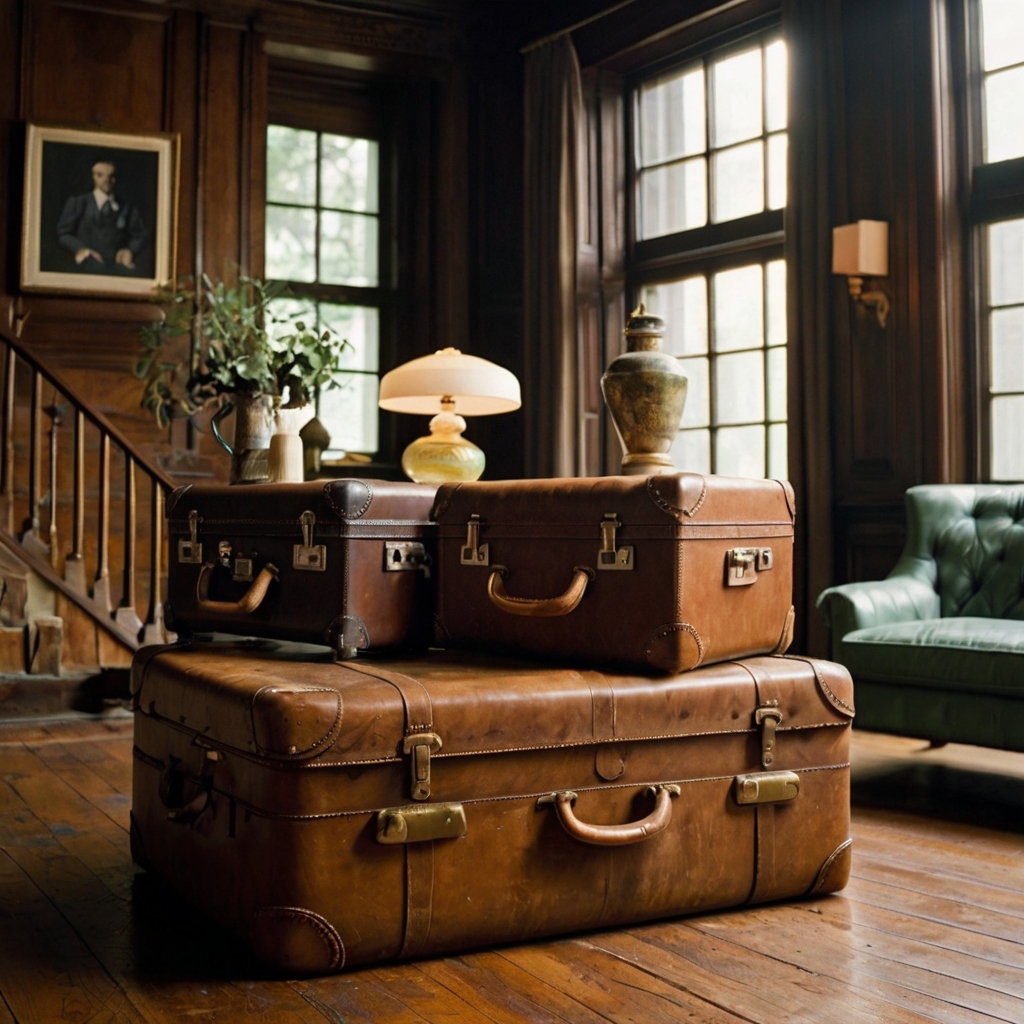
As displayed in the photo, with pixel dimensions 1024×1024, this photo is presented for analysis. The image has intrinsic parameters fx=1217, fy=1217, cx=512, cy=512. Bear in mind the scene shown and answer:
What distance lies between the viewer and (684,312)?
6082 millimetres

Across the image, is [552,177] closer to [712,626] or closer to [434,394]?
[434,394]

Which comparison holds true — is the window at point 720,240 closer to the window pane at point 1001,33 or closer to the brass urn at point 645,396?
the window pane at point 1001,33

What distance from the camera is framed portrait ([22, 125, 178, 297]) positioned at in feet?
19.8

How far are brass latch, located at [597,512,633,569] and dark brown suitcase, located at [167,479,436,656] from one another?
407 mm

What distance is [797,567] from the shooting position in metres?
5.01

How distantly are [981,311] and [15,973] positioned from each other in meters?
4.10

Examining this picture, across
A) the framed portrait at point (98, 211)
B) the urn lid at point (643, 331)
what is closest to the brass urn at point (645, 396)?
the urn lid at point (643, 331)

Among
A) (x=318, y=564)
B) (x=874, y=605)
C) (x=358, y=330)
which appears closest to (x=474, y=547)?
(x=318, y=564)

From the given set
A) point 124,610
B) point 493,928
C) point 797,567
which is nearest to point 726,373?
point 797,567

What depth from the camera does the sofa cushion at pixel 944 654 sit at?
3.14m

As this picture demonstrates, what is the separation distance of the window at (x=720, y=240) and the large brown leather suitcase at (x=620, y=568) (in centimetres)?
321

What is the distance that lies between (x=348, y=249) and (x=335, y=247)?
8 cm

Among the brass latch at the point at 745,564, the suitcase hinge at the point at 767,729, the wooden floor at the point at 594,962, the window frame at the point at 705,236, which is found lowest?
the wooden floor at the point at 594,962

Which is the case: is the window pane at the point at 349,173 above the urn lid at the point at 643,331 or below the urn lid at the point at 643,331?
above
